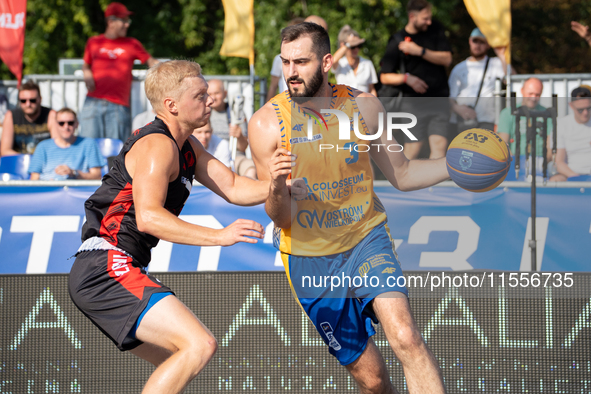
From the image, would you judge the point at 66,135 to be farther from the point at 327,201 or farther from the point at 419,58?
the point at 327,201

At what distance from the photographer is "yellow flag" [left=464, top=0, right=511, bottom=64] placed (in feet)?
24.2

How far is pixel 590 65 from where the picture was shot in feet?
62.2

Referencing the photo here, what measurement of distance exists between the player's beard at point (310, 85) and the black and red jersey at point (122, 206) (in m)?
0.77

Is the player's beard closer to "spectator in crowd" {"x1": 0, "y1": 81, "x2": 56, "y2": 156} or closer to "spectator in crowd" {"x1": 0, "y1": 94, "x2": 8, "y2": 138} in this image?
"spectator in crowd" {"x1": 0, "y1": 81, "x2": 56, "y2": 156}

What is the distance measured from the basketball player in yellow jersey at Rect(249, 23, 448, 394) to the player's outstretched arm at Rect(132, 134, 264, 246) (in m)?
0.59

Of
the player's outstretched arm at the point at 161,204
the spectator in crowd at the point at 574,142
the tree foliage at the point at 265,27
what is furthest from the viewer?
the tree foliage at the point at 265,27

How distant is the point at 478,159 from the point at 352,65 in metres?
4.26

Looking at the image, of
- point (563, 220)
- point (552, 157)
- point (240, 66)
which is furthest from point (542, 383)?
point (240, 66)

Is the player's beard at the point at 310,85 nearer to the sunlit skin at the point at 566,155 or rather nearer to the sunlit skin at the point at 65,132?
the sunlit skin at the point at 566,155

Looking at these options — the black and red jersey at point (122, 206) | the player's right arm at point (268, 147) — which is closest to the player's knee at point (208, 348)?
the black and red jersey at point (122, 206)

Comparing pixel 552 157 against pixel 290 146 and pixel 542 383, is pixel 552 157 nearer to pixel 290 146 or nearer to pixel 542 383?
pixel 542 383

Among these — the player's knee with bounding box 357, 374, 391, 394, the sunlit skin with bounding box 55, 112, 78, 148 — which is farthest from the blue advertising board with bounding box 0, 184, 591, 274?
the sunlit skin with bounding box 55, 112, 78, 148

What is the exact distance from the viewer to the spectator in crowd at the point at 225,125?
660cm

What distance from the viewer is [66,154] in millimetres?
6855
